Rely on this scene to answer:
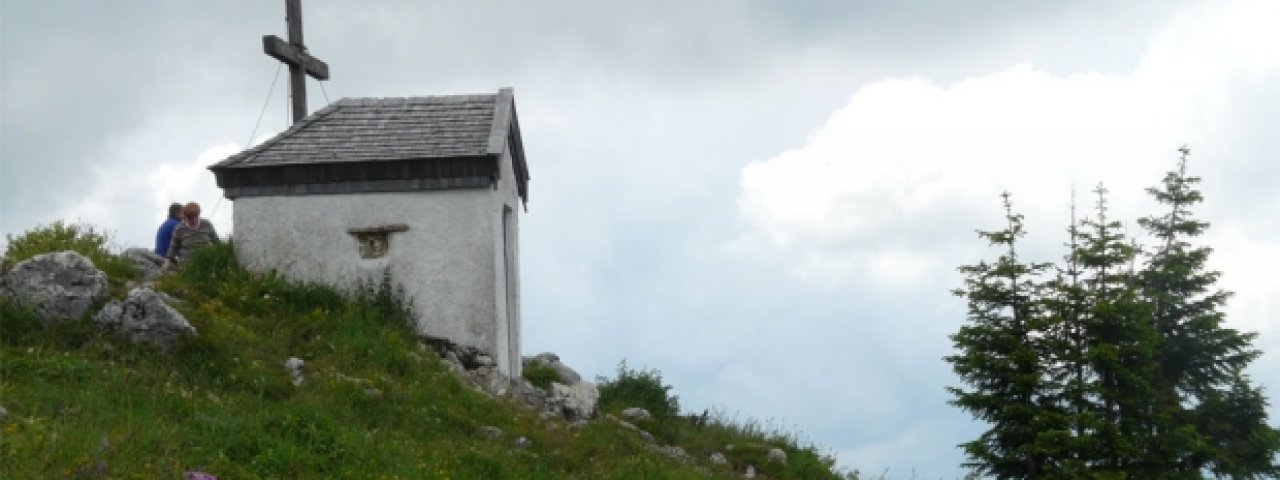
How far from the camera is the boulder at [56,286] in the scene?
1348 cm

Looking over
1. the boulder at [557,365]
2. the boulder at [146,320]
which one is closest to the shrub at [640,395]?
the boulder at [557,365]

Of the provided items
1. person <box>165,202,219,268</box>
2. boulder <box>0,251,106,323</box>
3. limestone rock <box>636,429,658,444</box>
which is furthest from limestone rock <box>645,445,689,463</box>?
person <box>165,202,219,268</box>

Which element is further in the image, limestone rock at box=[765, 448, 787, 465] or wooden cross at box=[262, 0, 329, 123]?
wooden cross at box=[262, 0, 329, 123]

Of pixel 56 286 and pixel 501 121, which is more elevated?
pixel 501 121

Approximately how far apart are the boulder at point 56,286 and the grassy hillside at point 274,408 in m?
0.22

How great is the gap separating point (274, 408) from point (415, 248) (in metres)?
5.48

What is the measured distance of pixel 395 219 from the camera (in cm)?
1738

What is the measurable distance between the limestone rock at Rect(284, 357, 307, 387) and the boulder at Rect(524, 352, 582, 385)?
229 inches

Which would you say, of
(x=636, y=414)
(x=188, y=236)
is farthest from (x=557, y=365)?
(x=188, y=236)

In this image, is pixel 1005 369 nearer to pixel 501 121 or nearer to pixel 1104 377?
pixel 1104 377

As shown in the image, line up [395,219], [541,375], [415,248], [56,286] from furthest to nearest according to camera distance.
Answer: [541,375] < [395,219] < [415,248] < [56,286]

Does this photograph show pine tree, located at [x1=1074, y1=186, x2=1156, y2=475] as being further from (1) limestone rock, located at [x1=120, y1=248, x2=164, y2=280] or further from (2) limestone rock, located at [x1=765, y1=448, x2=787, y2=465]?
(1) limestone rock, located at [x1=120, y1=248, x2=164, y2=280]

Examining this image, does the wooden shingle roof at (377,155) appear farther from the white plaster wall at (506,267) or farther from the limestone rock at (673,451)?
the limestone rock at (673,451)

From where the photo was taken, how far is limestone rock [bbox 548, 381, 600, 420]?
54.6ft
